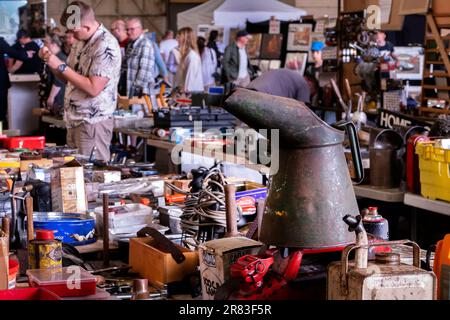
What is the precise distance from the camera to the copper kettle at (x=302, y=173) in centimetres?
210

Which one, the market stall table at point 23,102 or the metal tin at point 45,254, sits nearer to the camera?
the metal tin at point 45,254

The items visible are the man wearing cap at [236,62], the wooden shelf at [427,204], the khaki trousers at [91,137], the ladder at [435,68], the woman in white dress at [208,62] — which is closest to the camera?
the wooden shelf at [427,204]

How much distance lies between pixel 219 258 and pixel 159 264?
410 mm

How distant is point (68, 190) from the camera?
3490 millimetres

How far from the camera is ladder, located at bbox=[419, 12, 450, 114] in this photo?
607 cm

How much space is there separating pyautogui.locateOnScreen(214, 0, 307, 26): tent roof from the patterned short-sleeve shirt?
10.3 m

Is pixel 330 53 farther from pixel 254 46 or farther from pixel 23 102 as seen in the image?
pixel 254 46

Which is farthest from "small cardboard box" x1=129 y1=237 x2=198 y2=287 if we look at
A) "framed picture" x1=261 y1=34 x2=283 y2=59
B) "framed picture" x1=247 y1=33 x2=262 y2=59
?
"framed picture" x1=247 y1=33 x2=262 y2=59

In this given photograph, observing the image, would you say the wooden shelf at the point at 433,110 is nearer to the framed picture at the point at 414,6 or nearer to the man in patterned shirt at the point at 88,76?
the framed picture at the point at 414,6

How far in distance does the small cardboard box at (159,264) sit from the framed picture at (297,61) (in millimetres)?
9424

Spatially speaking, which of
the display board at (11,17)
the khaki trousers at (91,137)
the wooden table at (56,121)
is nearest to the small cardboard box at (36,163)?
the khaki trousers at (91,137)

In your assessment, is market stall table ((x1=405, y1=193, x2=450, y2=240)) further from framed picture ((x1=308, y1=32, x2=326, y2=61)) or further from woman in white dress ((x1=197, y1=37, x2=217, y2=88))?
woman in white dress ((x1=197, y1=37, x2=217, y2=88))
